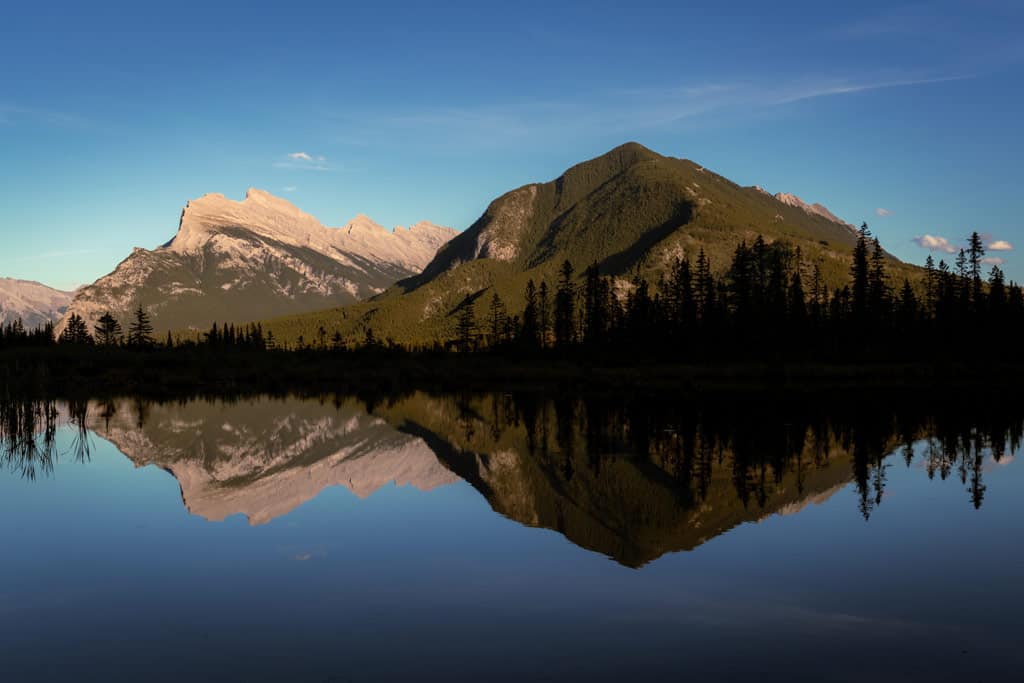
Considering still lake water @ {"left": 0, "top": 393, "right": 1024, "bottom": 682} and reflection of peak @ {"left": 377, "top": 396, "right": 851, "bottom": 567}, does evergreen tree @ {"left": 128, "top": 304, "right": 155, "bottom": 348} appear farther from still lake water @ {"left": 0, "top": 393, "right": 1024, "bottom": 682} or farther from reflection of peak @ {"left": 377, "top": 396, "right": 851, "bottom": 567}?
reflection of peak @ {"left": 377, "top": 396, "right": 851, "bottom": 567}

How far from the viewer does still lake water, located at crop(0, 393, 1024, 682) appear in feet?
38.3

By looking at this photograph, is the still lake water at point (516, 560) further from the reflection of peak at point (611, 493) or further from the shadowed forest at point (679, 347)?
the shadowed forest at point (679, 347)

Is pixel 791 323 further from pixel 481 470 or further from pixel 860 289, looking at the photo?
pixel 481 470

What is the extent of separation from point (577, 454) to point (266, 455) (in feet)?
42.4

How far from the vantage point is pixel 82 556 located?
17.8 meters

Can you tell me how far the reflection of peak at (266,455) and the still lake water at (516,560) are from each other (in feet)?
0.78

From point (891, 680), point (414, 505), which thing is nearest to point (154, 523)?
point (414, 505)

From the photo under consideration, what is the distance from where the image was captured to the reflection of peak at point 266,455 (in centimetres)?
2567

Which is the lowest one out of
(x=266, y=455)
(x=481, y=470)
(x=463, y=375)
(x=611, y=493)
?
(x=481, y=470)

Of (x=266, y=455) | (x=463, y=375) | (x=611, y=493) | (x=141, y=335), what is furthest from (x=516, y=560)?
(x=141, y=335)

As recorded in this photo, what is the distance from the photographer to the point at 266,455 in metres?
34.7

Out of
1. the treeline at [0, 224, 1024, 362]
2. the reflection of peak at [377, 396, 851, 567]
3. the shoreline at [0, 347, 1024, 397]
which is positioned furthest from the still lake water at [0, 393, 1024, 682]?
the treeline at [0, 224, 1024, 362]

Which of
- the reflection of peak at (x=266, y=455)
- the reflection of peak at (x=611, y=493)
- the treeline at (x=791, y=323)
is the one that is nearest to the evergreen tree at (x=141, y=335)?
the treeline at (x=791, y=323)

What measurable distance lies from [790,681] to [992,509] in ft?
51.0
